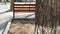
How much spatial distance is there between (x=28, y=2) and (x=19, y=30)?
3099 mm

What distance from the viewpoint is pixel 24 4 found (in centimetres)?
554

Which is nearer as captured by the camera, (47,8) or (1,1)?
(47,8)

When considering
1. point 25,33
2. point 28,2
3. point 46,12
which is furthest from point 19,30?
point 28,2

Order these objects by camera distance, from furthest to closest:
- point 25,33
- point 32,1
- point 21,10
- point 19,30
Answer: point 32,1 → point 21,10 → point 19,30 → point 25,33

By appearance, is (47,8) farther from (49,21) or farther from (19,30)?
(19,30)

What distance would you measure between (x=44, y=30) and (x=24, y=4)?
3976mm

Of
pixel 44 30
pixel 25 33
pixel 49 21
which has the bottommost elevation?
pixel 25 33

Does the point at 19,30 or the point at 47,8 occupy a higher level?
the point at 47,8

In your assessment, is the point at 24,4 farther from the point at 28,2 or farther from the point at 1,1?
the point at 1,1

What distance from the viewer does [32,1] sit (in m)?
5.80

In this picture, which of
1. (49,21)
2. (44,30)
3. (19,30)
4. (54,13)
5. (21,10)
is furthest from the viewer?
(21,10)

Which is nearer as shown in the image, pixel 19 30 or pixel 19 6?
pixel 19 30

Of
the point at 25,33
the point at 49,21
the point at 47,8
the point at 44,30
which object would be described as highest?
the point at 47,8

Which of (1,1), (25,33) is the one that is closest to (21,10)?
(1,1)
